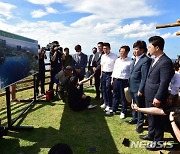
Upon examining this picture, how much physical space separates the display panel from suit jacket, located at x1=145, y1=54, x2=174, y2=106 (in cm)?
295

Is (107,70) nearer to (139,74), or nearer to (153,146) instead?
(139,74)

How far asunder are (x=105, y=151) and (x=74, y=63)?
527cm

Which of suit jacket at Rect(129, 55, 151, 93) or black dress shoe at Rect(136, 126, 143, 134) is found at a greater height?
suit jacket at Rect(129, 55, 151, 93)

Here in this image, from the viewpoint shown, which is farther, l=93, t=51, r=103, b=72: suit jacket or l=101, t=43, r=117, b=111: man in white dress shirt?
l=93, t=51, r=103, b=72: suit jacket

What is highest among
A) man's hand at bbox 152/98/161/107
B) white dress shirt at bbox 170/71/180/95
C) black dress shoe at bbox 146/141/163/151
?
white dress shirt at bbox 170/71/180/95

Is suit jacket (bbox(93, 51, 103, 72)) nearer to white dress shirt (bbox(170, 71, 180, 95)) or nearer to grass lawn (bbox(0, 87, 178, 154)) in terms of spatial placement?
grass lawn (bbox(0, 87, 178, 154))

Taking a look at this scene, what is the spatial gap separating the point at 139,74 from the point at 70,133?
85.1 inches

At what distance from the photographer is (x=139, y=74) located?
5.12m

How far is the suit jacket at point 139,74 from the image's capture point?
15.8 feet

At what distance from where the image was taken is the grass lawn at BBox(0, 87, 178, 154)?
172 inches

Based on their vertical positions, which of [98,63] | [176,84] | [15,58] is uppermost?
[15,58]

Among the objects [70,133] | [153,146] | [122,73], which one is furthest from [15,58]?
[153,146]

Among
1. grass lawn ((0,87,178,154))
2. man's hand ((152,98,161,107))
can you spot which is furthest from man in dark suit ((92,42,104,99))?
man's hand ((152,98,161,107))

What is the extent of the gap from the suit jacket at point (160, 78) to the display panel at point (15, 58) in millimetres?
2945
